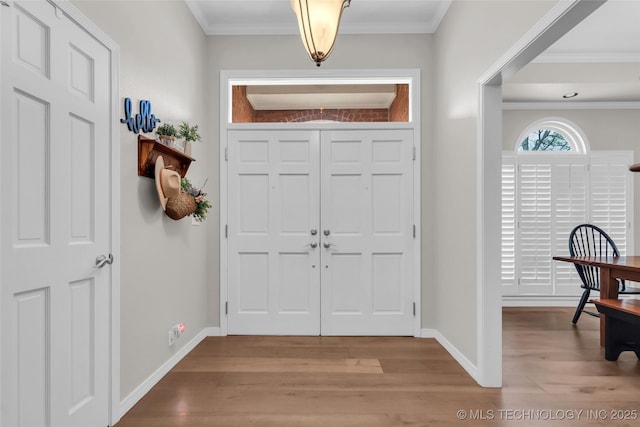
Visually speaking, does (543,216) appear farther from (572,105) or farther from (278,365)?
(278,365)

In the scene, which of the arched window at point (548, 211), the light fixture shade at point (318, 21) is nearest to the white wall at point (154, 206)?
the light fixture shade at point (318, 21)

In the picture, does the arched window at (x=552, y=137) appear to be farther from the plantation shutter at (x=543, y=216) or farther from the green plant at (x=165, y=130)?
the green plant at (x=165, y=130)

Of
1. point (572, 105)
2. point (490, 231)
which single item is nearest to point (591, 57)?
point (572, 105)

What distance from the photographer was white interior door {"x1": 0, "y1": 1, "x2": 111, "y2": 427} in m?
1.46

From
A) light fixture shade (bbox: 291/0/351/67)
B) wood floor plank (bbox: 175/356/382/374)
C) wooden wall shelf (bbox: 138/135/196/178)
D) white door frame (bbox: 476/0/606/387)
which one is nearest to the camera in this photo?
light fixture shade (bbox: 291/0/351/67)

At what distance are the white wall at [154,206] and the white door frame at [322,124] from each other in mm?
246

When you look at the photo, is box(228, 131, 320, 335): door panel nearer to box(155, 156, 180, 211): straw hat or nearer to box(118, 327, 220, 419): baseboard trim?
box(118, 327, 220, 419): baseboard trim

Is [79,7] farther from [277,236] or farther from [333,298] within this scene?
[333,298]

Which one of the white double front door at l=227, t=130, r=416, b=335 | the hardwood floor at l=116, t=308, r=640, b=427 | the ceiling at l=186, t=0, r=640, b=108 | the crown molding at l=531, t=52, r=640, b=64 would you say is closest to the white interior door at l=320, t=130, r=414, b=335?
the white double front door at l=227, t=130, r=416, b=335

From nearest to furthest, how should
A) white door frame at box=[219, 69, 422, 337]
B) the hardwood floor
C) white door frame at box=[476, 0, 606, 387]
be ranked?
the hardwood floor, white door frame at box=[476, 0, 606, 387], white door frame at box=[219, 69, 422, 337]

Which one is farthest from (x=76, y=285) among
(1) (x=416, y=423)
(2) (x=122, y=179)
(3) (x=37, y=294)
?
(1) (x=416, y=423)

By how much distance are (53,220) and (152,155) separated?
930mm

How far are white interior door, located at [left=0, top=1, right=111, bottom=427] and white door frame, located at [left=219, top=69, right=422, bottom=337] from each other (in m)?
1.71

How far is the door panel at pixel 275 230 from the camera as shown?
3791mm
